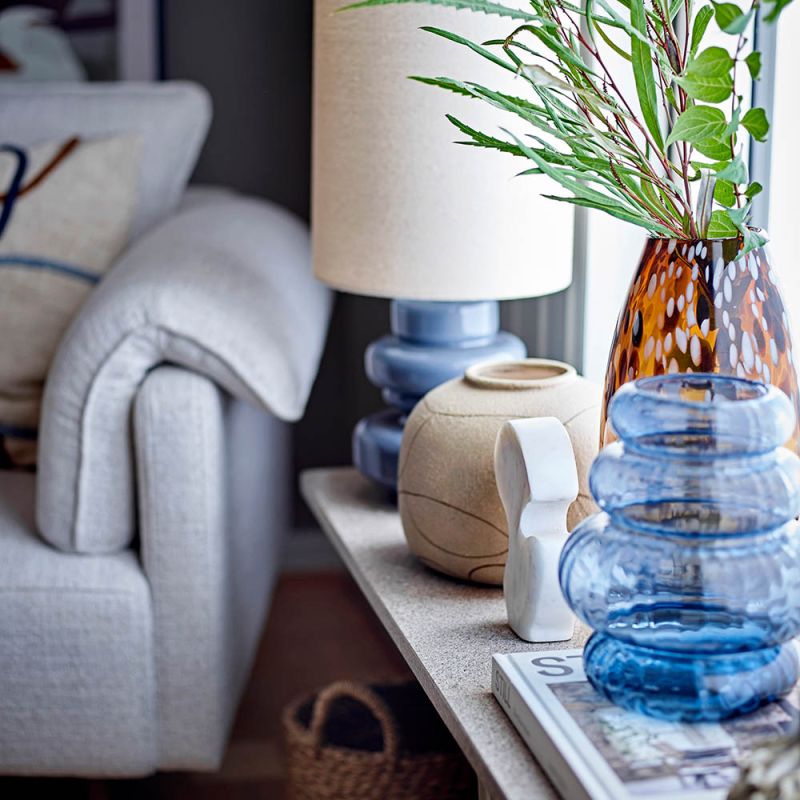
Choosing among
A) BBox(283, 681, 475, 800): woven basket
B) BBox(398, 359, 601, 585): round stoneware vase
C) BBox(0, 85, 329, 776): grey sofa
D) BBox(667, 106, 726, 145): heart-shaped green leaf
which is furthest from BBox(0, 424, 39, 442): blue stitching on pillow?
BBox(667, 106, 726, 145): heart-shaped green leaf

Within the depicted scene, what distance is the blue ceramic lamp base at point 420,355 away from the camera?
4.39 feet

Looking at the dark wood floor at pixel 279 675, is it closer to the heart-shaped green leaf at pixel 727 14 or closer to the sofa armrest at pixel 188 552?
the sofa armrest at pixel 188 552

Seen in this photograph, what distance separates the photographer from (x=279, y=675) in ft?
6.56

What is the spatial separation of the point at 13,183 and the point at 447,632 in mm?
1002

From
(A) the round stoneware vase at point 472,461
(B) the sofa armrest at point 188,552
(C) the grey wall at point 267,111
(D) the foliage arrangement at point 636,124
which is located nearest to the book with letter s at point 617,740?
(A) the round stoneware vase at point 472,461

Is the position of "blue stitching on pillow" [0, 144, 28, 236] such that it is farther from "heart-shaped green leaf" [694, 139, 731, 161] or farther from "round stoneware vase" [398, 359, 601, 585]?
"heart-shaped green leaf" [694, 139, 731, 161]

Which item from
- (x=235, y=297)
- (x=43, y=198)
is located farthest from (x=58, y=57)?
(x=235, y=297)

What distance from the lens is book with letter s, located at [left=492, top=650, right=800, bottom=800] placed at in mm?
689

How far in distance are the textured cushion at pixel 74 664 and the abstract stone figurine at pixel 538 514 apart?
0.57 metres

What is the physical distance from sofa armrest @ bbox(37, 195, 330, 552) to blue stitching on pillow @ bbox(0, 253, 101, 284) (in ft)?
Answer: 0.63

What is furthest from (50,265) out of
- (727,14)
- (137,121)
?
(727,14)

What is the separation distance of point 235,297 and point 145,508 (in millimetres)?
264

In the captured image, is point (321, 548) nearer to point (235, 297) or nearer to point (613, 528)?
point (235, 297)

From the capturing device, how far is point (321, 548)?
2.38 meters
